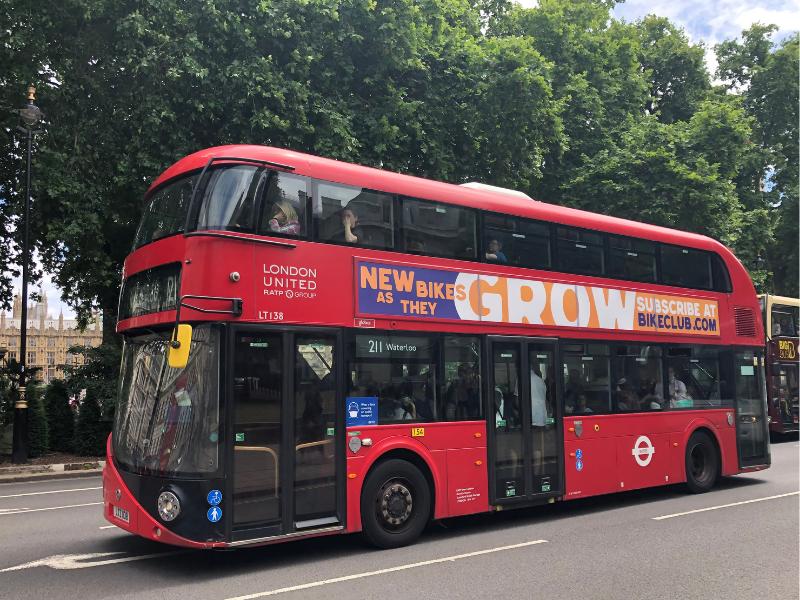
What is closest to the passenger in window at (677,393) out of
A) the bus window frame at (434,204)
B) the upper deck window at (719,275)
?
the upper deck window at (719,275)

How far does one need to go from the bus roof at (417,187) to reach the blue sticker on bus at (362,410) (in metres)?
2.39

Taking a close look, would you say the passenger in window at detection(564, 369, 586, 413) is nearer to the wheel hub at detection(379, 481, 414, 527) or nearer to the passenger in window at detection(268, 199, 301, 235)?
the wheel hub at detection(379, 481, 414, 527)

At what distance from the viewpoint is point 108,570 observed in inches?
275

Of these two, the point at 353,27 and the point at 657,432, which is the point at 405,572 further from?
the point at 353,27

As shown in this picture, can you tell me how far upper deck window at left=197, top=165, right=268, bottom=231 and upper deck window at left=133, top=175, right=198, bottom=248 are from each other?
229 millimetres

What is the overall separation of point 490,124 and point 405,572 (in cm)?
1509

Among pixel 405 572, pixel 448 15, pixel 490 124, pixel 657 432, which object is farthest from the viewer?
pixel 448 15

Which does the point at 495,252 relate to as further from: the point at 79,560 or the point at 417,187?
the point at 79,560

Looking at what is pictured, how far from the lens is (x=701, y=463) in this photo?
12.1 metres

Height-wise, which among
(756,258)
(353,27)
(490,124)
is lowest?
(756,258)

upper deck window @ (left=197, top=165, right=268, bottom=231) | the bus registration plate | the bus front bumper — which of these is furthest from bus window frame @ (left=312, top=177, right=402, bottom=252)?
the bus registration plate

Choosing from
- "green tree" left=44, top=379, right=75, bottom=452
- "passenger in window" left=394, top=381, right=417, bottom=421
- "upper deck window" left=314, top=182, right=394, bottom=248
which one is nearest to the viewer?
"upper deck window" left=314, top=182, right=394, bottom=248

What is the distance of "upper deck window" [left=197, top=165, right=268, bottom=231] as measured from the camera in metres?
7.10

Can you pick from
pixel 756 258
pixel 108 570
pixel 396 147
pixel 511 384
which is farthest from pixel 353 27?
pixel 756 258
